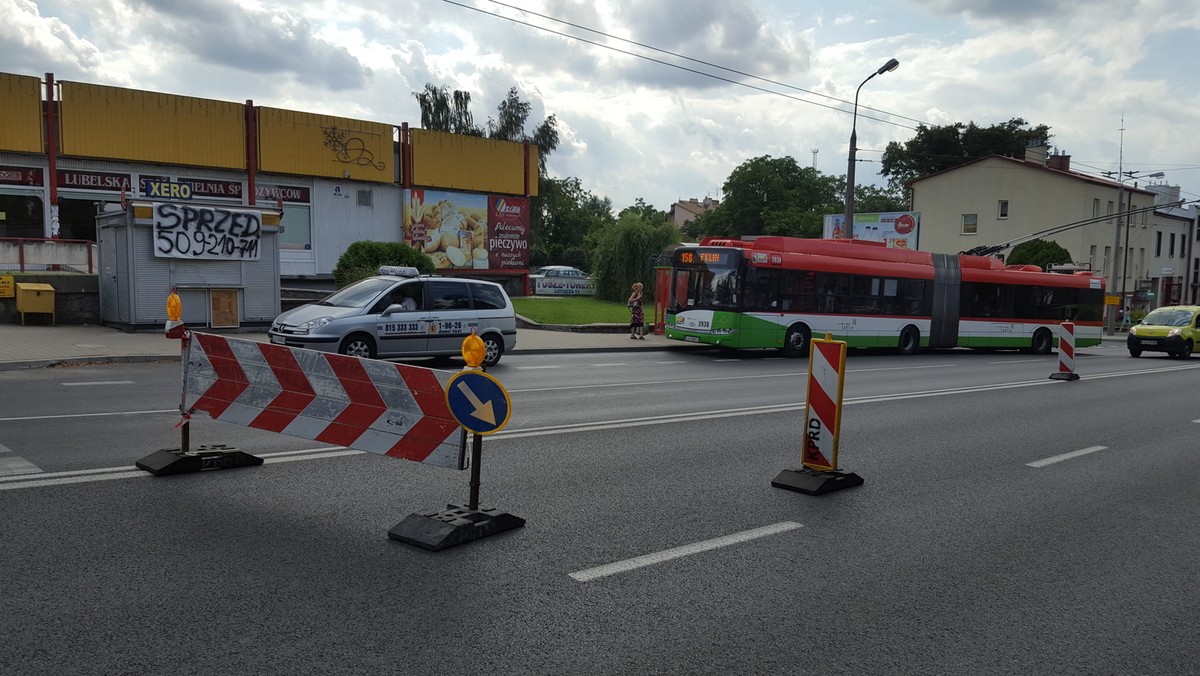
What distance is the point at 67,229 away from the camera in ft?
91.5

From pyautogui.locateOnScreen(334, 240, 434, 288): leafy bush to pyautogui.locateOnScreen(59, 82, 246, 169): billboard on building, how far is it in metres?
8.57

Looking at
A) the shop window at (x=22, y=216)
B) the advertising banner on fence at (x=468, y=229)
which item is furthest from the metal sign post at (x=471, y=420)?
the advertising banner on fence at (x=468, y=229)

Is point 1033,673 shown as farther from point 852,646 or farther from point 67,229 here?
point 67,229

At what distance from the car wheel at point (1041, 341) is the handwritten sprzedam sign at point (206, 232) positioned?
79.4 feet

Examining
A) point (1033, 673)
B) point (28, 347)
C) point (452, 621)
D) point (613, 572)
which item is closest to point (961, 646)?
point (1033, 673)

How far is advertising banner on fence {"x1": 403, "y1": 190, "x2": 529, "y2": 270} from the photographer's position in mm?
35250

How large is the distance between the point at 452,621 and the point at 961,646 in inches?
93.4

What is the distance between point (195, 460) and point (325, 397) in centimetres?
144

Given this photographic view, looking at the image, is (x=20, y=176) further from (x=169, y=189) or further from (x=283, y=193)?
(x=283, y=193)

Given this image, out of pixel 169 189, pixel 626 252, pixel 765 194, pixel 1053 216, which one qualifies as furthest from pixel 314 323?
pixel 765 194

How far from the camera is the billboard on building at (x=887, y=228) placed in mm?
48750

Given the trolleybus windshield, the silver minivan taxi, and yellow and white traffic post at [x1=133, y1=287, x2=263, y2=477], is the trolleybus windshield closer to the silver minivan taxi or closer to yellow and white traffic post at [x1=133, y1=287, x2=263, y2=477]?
the silver minivan taxi

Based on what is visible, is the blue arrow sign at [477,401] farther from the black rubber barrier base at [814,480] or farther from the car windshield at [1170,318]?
the car windshield at [1170,318]

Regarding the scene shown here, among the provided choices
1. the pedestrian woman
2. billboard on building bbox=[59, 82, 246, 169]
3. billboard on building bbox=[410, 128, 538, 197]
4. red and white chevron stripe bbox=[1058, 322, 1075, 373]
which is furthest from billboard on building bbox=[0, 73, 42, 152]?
red and white chevron stripe bbox=[1058, 322, 1075, 373]
